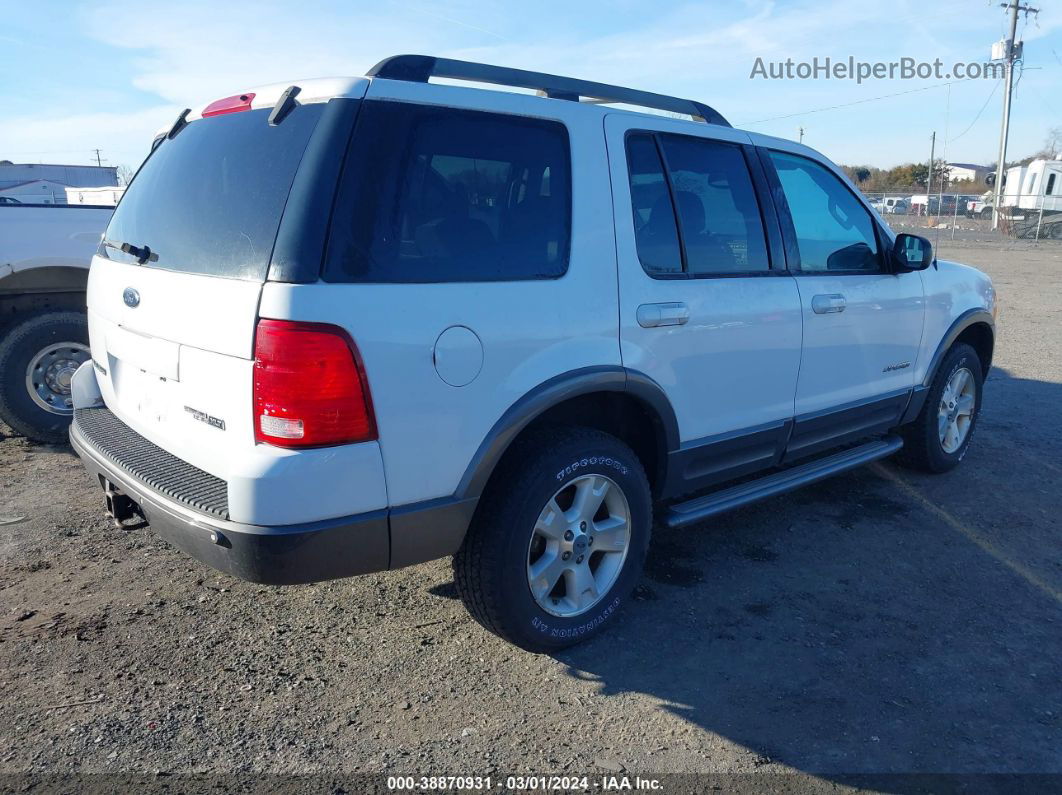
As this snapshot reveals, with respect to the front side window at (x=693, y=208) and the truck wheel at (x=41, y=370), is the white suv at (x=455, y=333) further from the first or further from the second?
the truck wheel at (x=41, y=370)

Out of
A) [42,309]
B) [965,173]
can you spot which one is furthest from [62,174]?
[965,173]

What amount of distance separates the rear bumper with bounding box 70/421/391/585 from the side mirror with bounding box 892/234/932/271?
3.28m

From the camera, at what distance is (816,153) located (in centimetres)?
434

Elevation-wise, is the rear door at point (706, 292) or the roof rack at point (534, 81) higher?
the roof rack at point (534, 81)

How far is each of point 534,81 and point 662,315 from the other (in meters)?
1.02

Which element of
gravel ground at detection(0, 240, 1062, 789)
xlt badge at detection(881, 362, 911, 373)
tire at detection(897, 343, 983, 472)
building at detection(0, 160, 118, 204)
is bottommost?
gravel ground at detection(0, 240, 1062, 789)

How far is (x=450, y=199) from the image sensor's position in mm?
2715

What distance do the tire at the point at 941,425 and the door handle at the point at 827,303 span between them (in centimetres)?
137

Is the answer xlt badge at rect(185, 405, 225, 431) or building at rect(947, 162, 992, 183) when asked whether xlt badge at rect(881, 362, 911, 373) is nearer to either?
xlt badge at rect(185, 405, 225, 431)

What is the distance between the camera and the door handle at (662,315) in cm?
321

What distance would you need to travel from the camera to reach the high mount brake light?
9.49 feet

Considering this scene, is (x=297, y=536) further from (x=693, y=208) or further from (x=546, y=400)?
(x=693, y=208)

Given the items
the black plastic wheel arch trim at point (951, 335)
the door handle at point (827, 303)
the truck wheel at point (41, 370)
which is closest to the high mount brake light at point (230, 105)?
the door handle at point (827, 303)

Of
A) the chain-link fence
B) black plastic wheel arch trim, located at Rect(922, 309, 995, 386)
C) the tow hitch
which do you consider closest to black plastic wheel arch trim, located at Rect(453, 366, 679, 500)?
the tow hitch
